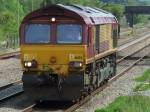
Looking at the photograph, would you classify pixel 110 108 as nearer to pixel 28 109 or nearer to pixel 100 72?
pixel 28 109

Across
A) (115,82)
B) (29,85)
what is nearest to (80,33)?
(29,85)

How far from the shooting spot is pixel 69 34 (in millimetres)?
17047

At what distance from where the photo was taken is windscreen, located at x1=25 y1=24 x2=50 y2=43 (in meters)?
17.1

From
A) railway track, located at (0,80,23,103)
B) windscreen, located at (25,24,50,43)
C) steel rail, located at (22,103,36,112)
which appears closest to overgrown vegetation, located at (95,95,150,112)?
steel rail, located at (22,103,36,112)

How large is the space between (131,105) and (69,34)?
3160mm

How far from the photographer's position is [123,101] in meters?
16.5

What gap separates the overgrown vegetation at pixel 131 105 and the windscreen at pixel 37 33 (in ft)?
10.0

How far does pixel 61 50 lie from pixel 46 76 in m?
0.95

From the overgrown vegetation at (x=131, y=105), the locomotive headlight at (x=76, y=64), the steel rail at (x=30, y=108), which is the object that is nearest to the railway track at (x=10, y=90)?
the steel rail at (x=30, y=108)

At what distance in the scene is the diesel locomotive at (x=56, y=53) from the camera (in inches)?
660

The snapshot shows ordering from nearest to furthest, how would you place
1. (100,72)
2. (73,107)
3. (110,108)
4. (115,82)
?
(110,108) → (73,107) → (100,72) → (115,82)

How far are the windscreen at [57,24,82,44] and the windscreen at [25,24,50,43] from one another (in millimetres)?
385

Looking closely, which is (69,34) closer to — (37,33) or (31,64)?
(37,33)

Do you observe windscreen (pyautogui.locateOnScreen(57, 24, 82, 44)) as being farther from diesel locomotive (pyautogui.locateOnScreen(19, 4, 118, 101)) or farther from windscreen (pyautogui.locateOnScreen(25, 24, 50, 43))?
windscreen (pyautogui.locateOnScreen(25, 24, 50, 43))
